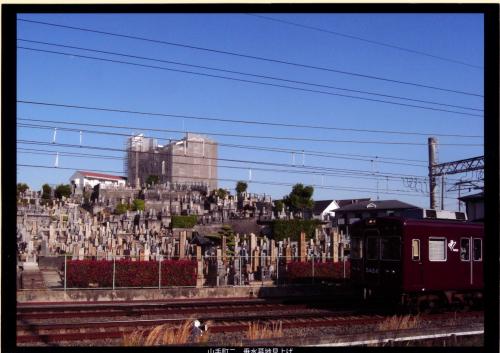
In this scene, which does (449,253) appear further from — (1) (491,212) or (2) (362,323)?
(1) (491,212)

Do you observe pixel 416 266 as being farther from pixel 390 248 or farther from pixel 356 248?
pixel 356 248

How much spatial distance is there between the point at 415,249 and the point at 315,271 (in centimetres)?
858

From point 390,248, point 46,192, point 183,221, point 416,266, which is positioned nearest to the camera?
point 416,266

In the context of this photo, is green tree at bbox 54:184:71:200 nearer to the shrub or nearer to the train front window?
the shrub

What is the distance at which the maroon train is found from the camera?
43.7 feet

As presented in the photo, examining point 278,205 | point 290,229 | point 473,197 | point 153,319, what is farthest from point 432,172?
point 278,205

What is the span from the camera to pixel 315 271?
70.6 ft

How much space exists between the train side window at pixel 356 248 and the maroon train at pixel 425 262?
0.51 meters

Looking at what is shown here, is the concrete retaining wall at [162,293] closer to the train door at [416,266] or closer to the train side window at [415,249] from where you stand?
the train door at [416,266]

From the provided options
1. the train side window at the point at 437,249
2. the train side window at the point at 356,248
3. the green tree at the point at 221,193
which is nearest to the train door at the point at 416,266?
the train side window at the point at 437,249

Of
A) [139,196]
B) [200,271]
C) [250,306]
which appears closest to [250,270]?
[200,271]

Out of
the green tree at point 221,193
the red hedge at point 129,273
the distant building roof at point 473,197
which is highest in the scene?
the green tree at point 221,193

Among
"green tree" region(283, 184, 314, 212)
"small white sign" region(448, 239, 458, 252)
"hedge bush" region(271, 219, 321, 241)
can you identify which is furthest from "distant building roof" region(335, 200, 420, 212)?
"green tree" region(283, 184, 314, 212)

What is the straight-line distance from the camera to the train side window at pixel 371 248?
14324mm
